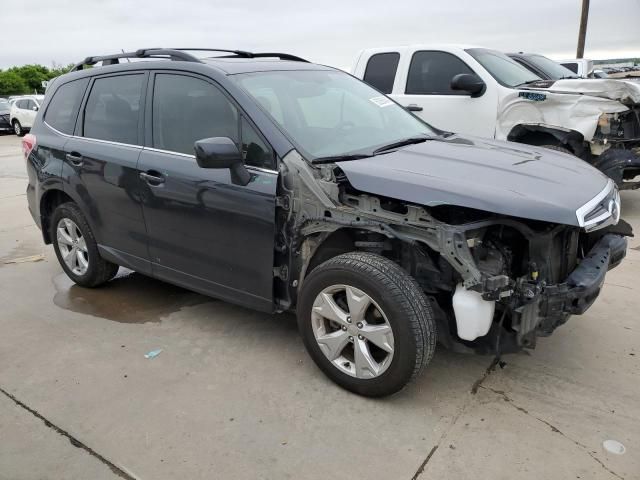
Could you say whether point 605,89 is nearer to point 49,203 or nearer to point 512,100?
point 512,100

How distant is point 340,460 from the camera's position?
8.43 ft

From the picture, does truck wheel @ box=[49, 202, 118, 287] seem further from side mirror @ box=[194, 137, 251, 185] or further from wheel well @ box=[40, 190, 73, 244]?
side mirror @ box=[194, 137, 251, 185]

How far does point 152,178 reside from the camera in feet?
12.0

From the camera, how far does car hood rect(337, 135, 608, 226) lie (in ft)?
8.38

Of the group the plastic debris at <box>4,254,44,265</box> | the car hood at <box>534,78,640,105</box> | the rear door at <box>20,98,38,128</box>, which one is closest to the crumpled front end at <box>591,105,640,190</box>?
the car hood at <box>534,78,640,105</box>

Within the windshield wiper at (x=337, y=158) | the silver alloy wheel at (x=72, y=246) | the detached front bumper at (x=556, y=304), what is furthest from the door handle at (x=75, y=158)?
the detached front bumper at (x=556, y=304)

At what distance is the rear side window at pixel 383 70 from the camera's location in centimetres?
753

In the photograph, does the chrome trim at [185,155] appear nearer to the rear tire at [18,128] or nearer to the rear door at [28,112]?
the rear door at [28,112]

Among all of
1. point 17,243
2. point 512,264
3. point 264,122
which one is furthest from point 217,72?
point 17,243

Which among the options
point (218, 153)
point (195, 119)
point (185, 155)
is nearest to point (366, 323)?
point (218, 153)

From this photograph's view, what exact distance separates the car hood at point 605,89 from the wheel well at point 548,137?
1.49 feet

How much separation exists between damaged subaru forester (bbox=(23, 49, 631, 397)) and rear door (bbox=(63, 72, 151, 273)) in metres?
0.01

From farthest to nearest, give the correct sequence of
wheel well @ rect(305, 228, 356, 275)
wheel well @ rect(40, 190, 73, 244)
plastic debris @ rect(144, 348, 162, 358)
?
1. wheel well @ rect(40, 190, 73, 244)
2. plastic debris @ rect(144, 348, 162, 358)
3. wheel well @ rect(305, 228, 356, 275)

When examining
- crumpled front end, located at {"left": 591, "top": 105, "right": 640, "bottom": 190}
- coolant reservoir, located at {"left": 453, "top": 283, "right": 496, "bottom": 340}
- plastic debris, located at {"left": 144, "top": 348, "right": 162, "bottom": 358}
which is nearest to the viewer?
coolant reservoir, located at {"left": 453, "top": 283, "right": 496, "bottom": 340}
